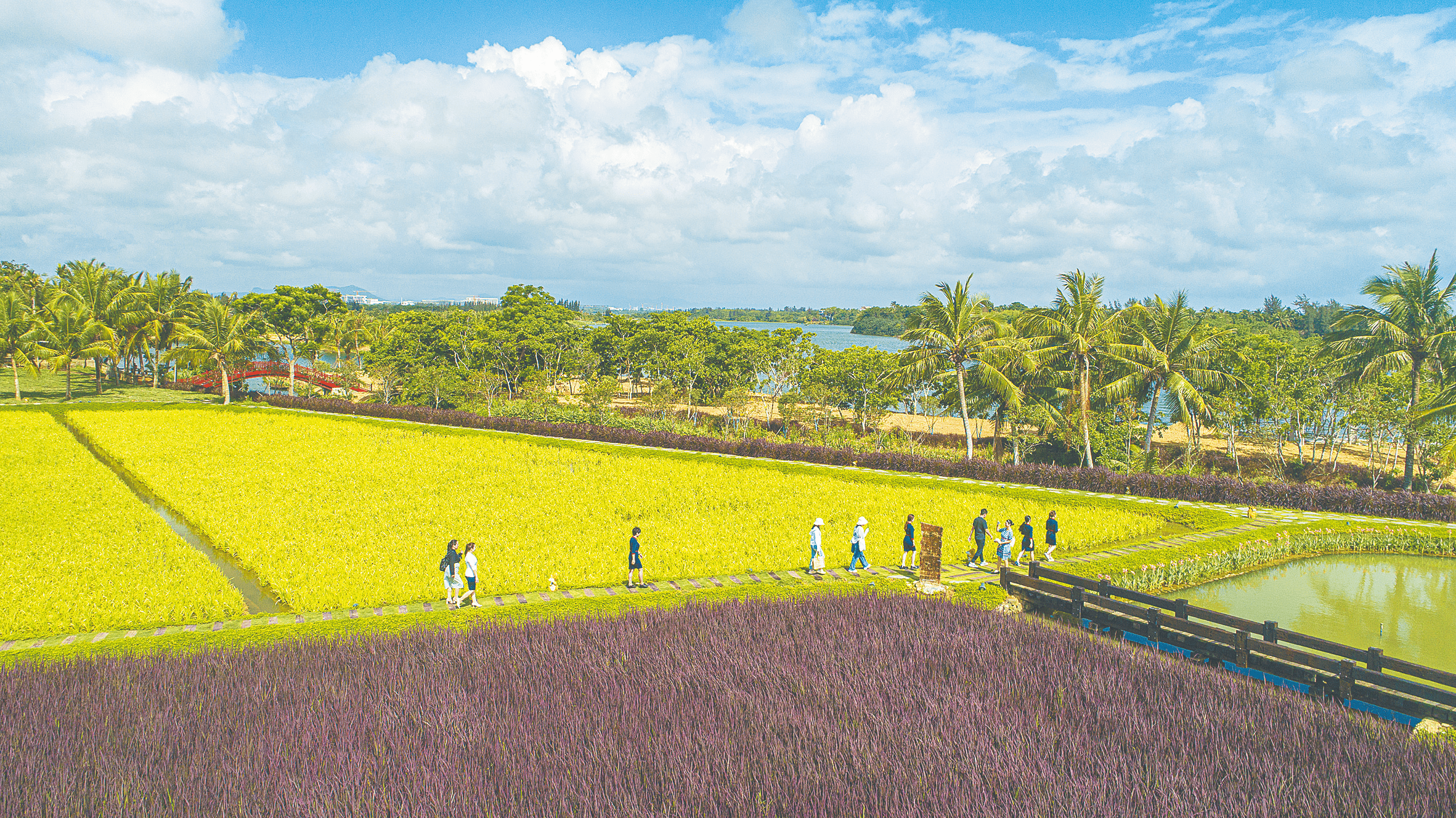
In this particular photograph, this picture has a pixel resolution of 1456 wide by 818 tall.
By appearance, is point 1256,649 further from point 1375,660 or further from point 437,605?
point 437,605

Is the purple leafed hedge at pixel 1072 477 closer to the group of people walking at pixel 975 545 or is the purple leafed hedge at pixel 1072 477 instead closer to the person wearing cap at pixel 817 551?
the group of people walking at pixel 975 545

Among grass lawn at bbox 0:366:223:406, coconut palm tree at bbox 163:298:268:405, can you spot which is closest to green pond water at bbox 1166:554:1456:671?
coconut palm tree at bbox 163:298:268:405

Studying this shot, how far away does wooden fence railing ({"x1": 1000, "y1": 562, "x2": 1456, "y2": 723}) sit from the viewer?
8000 millimetres

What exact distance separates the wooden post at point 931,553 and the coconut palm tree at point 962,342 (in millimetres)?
16298

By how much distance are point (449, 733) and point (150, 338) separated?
58752mm

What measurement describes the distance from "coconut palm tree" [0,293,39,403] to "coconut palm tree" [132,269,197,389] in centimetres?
664

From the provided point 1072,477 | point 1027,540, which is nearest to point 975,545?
point 1027,540

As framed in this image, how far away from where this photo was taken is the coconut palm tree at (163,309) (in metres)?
49.2

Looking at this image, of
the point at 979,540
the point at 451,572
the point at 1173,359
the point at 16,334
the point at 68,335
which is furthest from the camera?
the point at 68,335

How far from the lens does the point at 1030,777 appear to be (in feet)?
20.5

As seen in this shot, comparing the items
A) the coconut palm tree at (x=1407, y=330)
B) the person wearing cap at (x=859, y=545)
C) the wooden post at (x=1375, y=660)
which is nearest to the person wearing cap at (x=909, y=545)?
the person wearing cap at (x=859, y=545)

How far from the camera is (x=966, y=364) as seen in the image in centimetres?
3127

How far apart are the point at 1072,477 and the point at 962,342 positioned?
24.1 ft

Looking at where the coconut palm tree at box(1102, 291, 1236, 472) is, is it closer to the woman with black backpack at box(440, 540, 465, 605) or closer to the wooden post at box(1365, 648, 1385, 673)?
the wooden post at box(1365, 648, 1385, 673)
